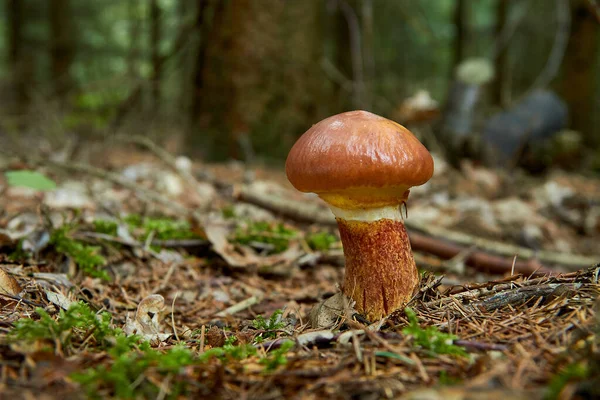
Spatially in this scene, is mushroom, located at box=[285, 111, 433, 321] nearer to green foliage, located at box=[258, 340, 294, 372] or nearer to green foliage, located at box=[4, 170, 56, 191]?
green foliage, located at box=[258, 340, 294, 372]

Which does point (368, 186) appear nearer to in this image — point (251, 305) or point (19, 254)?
point (251, 305)

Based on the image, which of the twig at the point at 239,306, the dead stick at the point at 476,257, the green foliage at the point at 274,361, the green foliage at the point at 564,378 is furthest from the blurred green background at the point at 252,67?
the green foliage at the point at 274,361

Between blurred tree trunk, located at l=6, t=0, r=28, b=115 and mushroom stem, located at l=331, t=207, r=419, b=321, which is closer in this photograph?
mushroom stem, located at l=331, t=207, r=419, b=321

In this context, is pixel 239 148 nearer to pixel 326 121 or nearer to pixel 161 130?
pixel 161 130

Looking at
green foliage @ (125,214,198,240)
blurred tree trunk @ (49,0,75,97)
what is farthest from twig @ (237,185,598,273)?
blurred tree trunk @ (49,0,75,97)


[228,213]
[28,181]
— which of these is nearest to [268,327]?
[28,181]

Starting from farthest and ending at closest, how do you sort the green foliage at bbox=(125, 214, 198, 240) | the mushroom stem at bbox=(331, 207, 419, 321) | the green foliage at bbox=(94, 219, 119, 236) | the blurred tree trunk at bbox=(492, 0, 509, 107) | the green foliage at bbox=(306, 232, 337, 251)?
the blurred tree trunk at bbox=(492, 0, 509, 107) → the green foliage at bbox=(306, 232, 337, 251) → the green foliage at bbox=(125, 214, 198, 240) → the green foliage at bbox=(94, 219, 119, 236) → the mushroom stem at bbox=(331, 207, 419, 321)
